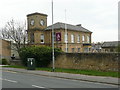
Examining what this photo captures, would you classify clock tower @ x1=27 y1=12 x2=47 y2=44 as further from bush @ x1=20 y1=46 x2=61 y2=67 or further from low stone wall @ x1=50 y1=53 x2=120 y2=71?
low stone wall @ x1=50 y1=53 x2=120 y2=71

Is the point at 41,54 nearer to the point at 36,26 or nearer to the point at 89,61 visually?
the point at 89,61

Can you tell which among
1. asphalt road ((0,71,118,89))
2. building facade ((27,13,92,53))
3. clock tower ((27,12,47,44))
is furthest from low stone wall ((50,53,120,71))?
clock tower ((27,12,47,44))

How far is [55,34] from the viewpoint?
4500 centimetres

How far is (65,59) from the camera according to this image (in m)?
23.5

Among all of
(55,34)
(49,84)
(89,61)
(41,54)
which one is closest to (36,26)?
(55,34)

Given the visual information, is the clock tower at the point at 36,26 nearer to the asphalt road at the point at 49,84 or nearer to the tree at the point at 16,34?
the tree at the point at 16,34

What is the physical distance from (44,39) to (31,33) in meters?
4.00

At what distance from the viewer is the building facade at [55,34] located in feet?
149

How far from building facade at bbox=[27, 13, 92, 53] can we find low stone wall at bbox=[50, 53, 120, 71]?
20.2 metres

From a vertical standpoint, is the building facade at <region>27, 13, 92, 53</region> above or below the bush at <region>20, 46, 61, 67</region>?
above

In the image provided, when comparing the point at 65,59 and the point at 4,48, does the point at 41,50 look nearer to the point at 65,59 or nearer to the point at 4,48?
the point at 65,59

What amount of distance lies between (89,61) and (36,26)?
27.5 meters

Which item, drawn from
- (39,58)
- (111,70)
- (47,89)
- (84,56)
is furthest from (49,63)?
(47,89)

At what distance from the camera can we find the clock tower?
150 feet
